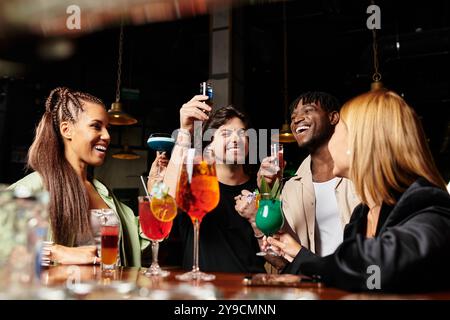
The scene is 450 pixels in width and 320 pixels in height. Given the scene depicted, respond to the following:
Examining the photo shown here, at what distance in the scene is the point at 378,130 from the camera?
107 cm

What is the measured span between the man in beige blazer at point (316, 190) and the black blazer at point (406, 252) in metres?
1.02

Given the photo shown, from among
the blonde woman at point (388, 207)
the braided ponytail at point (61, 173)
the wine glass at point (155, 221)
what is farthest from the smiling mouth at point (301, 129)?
the wine glass at point (155, 221)

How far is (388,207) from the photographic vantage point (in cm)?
108

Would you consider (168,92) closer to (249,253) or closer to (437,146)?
(437,146)

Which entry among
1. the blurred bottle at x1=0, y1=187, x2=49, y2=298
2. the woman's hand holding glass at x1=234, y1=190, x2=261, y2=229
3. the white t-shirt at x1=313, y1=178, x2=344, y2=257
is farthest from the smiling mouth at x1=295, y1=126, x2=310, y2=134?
the blurred bottle at x1=0, y1=187, x2=49, y2=298

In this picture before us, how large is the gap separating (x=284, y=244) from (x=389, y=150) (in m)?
0.50

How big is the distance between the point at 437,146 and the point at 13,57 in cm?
1006

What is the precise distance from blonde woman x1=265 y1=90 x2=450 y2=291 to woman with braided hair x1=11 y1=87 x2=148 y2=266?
2.94 ft

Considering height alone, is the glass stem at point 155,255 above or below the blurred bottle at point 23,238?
below

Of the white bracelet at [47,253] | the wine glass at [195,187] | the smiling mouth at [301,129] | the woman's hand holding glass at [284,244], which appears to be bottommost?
the white bracelet at [47,253]

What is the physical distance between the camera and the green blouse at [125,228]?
1.79 m

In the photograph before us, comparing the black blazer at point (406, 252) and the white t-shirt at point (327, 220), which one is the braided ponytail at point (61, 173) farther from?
the white t-shirt at point (327, 220)

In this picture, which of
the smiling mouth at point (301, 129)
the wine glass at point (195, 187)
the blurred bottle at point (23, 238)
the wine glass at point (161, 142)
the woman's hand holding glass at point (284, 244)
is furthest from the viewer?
the smiling mouth at point (301, 129)

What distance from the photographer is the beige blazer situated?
2277 millimetres
